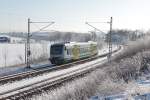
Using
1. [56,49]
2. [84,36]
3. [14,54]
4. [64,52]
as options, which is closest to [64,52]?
[64,52]

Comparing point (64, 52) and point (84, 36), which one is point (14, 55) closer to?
point (64, 52)

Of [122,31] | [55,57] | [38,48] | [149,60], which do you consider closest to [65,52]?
[55,57]

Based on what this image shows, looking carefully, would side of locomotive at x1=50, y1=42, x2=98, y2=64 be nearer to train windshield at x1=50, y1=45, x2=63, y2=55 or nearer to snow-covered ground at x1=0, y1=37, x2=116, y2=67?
train windshield at x1=50, y1=45, x2=63, y2=55

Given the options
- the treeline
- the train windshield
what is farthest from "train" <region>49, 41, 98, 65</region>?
the treeline

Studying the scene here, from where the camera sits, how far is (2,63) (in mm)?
36500

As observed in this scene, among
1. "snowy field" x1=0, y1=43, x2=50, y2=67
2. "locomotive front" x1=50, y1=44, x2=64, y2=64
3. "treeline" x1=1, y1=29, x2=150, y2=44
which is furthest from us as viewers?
"treeline" x1=1, y1=29, x2=150, y2=44

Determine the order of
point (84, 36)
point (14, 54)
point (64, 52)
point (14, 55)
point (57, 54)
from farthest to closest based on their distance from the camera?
point (84, 36)
point (14, 54)
point (14, 55)
point (57, 54)
point (64, 52)

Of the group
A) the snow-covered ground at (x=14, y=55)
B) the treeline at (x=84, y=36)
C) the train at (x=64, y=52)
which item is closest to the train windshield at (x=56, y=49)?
the train at (x=64, y=52)

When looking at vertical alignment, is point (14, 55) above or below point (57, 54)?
below

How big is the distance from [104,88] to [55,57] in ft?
79.1

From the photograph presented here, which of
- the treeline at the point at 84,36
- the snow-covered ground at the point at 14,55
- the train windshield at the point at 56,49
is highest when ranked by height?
the treeline at the point at 84,36

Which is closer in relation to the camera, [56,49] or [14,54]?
[56,49]

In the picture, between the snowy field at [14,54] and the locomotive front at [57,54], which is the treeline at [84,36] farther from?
the locomotive front at [57,54]

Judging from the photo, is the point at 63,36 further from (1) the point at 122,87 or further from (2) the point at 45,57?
(1) the point at 122,87
